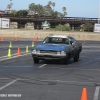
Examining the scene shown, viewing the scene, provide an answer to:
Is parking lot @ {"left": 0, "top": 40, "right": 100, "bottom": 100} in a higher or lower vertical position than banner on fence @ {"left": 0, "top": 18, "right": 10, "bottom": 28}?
lower

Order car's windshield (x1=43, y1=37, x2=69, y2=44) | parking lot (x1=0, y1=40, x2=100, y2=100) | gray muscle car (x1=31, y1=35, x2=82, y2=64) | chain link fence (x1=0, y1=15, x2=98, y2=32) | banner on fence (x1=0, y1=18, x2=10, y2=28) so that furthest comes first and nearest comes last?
1. chain link fence (x1=0, y1=15, x2=98, y2=32)
2. banner on fence (x1=0, y1=18, x2=10, y2=28)
3. car's windshield (x1=43, y1=37, x2=69, y2=44)
4. gray muscle car (x1=31, y1=35, x2=82, y2=64)
5. parking lot (x1=0, y1=40, x2=100, y2=100)

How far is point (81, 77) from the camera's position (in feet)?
44.1

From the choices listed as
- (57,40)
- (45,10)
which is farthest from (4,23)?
(45,10)

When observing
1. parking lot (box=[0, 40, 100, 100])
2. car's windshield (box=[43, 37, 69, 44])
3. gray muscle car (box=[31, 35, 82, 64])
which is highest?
car's windshield (box=[43, 37, 69, 44])

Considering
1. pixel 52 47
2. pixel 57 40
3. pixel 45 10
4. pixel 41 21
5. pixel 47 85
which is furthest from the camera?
pixel 45 10

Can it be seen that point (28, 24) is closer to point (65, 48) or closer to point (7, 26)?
point (7, 26)

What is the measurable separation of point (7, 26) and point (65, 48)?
47.2 m

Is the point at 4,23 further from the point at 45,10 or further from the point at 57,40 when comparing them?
the point at 45,10

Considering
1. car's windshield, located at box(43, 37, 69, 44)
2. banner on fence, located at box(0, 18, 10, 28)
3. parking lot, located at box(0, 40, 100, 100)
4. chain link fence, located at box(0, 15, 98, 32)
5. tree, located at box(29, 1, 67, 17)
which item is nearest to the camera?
parking lot, located at box(0, 40, 100, 100)

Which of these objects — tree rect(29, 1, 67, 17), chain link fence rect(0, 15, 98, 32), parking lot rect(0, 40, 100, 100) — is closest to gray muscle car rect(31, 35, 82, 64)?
parking lot rect(0, 40, 100, 100)

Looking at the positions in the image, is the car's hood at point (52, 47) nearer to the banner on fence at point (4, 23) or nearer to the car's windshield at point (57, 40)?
the car's windshield at point (57, 40)

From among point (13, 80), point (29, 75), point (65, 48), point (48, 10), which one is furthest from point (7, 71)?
point (48, 10)

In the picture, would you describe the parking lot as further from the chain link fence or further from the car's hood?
the chain link fence

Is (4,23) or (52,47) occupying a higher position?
(4,23)
